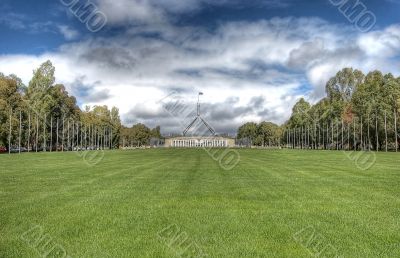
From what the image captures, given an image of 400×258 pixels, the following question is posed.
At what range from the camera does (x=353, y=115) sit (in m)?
123

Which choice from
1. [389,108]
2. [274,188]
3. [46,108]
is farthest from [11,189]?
[389,108]

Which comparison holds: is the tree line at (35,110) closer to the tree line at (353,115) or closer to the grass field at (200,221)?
the tree line at (353,115)

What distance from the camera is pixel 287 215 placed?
14109 mm

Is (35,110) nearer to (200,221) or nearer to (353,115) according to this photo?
(353,115)

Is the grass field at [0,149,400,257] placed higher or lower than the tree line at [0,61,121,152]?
lower

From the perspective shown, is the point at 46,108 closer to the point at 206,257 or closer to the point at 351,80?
the point at 351,80

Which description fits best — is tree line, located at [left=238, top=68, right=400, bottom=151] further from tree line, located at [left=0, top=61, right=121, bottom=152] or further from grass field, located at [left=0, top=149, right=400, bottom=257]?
grass field, located at [left=0, top=149, right=400, bottom=257]

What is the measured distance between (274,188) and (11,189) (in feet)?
37.2

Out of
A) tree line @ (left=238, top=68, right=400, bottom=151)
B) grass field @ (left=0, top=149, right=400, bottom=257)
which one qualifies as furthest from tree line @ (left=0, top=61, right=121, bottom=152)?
grass field @ (left=0, top=149, right=400, bottom=257)

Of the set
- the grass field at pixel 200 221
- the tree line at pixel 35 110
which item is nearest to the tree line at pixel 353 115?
the tree line at pixel 35 110

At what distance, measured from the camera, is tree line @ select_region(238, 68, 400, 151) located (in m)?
106

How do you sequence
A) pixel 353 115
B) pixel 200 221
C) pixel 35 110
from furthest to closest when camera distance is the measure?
pixel 353 115 → pixel 35 110 → pixel 200 221

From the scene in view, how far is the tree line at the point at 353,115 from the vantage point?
105938 millimetres

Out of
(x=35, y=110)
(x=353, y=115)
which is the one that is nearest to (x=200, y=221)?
(x=35, y=110)
